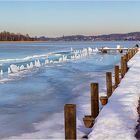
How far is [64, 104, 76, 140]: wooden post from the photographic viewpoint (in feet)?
23.4

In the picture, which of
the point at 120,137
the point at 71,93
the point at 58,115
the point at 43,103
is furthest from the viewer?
the point at 71,93

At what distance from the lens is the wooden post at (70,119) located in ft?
23.4

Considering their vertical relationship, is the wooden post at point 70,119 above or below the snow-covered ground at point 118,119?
above

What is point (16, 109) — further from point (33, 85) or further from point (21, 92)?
point (33, 85)

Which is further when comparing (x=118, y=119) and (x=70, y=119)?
(x=118, y=119)

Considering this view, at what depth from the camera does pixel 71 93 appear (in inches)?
722

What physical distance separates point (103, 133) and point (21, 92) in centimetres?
1162

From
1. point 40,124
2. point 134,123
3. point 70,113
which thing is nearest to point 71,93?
point 40,124

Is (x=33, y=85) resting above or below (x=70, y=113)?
below

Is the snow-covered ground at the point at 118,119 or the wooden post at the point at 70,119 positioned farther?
the snow-covered ground at the point at 118,119

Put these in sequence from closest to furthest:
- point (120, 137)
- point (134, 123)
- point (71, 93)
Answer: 1. point (120, 137)
2. point (134, 123)
3. point (71, 93)

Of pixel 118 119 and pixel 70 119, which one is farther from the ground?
pixel 70 119

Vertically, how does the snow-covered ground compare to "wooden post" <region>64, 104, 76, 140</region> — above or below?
below

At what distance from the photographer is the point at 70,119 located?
23.7ft
